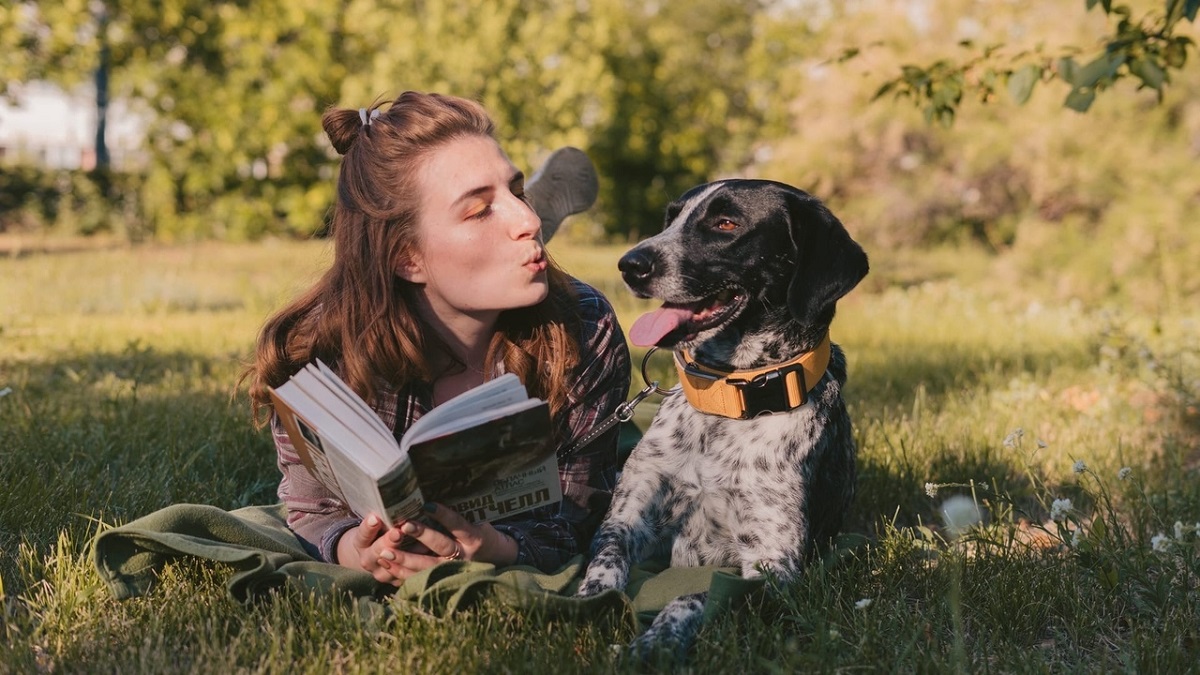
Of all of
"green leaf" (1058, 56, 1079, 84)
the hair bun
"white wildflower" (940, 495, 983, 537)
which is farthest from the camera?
"green leaf" (1058, 56, 1079, 84)

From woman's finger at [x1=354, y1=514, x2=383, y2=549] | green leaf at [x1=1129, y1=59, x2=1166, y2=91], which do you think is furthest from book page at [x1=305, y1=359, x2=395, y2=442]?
green leaf at [x1=1129, y1=59, x2=1166, y2=91]

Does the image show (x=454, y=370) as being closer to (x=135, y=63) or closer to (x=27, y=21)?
(x=27, y=21)

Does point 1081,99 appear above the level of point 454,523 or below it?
above

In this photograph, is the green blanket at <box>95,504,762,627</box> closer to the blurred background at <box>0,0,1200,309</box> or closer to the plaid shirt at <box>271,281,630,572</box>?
the plaid shirt at <box>271,281,630,572</box>

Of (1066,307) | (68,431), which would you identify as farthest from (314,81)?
(68,431)

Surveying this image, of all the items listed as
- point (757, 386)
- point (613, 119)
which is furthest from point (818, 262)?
point (613, 119)

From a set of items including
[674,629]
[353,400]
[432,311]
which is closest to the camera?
[353,400]

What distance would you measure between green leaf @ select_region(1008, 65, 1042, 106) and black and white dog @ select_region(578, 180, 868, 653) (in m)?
1.19

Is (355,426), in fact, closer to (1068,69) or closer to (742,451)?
(742,451)

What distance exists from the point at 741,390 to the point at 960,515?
3.05 ft

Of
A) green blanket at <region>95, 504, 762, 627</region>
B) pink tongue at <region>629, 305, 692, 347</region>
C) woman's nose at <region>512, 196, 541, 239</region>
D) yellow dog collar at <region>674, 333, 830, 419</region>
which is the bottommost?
green blanket at <region>95, 504, 762, 627</region>

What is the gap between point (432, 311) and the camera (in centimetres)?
331

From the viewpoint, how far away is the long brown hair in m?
3.07

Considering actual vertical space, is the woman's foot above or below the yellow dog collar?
above
